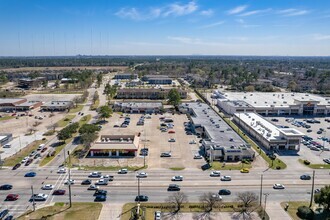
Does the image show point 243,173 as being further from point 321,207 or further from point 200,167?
point 321,207

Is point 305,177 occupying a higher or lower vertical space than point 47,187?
higher

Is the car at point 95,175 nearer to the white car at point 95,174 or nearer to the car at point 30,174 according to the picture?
the white car at point 95,174

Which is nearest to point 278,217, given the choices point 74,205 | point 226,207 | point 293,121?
point 226,207

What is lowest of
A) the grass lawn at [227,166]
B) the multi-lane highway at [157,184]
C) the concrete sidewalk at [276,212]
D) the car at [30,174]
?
the concrete sidewalk at [276,212]

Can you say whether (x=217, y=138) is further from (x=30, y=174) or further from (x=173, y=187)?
(x=30, y=174)

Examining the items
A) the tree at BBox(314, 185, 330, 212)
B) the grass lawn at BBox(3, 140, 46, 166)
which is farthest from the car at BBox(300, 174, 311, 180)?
the grass lawn at BBox(3, 140, 46, 166)

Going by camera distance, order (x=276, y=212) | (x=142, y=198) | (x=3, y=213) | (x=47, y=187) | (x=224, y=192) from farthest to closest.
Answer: (x=47, y=187), (x=224, y=192), (x=142, y=198), (x=276, y=212), (x=3, y=213)

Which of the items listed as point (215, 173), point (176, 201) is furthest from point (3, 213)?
point (215, 173)

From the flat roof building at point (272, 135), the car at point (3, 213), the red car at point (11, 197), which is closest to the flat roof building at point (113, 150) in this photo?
the red car at point (11, 197)
